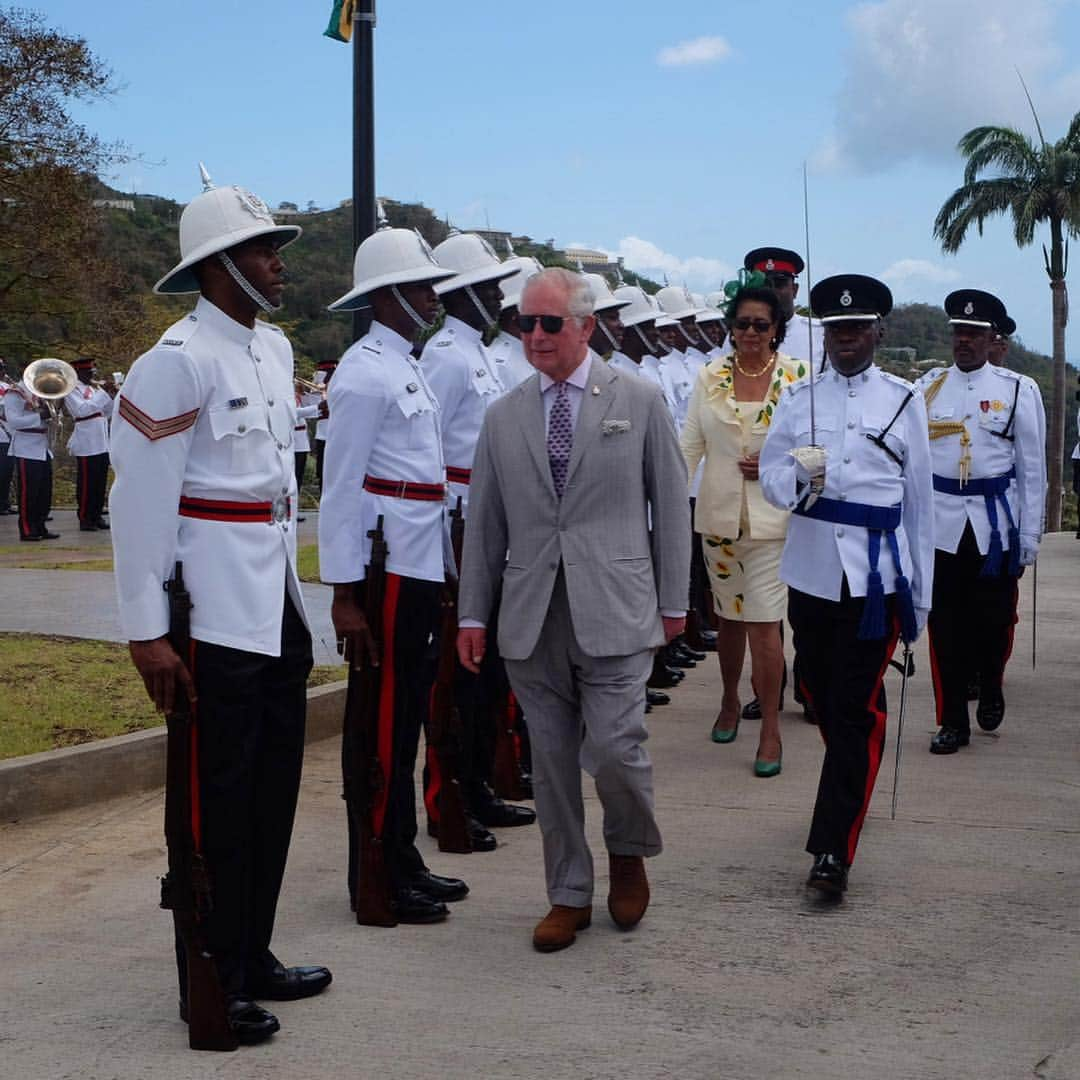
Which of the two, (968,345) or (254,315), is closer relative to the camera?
(254,315)

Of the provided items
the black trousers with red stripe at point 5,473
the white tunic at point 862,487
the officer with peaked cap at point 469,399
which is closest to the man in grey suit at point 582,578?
the white tunic at point 862,487

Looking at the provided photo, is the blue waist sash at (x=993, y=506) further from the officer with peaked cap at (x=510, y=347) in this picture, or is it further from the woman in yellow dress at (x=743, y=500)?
the officer with peaked cap at (x=510, y=347)

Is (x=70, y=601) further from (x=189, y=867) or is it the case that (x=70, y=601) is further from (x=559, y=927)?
(x=189, y=867)

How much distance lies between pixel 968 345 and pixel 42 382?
596 inches

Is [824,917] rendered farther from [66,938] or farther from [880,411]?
[66,938]

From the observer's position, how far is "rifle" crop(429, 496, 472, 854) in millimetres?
6414

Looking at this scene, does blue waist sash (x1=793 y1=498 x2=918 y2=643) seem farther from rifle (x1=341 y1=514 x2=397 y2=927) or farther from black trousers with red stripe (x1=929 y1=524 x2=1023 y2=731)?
black trousers with red stripe (x1=929 y1=524 x2=1023 y2=731)

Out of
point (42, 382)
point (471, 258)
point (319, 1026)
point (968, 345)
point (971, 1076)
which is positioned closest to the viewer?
point (971, 1076)

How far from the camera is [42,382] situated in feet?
70.1

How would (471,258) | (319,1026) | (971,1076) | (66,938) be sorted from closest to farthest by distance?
1. (971,1076)
2. (319,1026)
3. (66,938)
4. (471,258)

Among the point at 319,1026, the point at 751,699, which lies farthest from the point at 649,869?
the point at 751,699

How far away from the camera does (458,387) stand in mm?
6812

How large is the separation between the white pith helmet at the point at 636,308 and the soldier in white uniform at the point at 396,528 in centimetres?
538

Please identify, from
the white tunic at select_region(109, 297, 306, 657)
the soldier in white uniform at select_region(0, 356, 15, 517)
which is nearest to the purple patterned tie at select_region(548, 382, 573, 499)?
the white tunic at select_region(109, 297, 306, 657)
